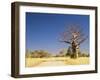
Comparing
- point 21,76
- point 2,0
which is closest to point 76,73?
point 21,76

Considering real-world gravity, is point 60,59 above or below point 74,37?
below

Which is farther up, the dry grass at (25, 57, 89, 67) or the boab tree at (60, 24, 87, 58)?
the boab tree at (60, 24, 87, 58)

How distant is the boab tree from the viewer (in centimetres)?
230

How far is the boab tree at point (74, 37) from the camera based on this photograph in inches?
90.6

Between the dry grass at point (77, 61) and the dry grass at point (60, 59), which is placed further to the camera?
the dry grass at point (77, 61)

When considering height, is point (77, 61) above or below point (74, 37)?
below

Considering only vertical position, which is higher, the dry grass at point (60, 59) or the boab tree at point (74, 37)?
the boab tree at point (74, 37)

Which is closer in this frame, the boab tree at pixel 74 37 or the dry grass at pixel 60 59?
the dry grass at pixel 60 59

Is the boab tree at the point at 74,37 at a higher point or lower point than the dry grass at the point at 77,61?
higher

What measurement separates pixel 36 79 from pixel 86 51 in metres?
0.54

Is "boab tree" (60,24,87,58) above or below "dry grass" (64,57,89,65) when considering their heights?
above

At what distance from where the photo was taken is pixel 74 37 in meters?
2.34

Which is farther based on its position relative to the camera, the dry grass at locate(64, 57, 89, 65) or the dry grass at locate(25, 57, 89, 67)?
the dry grass at locate(64, 57, 89, 65)

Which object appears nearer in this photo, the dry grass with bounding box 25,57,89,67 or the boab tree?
the dry grass with bounding box 25,57,89,67
